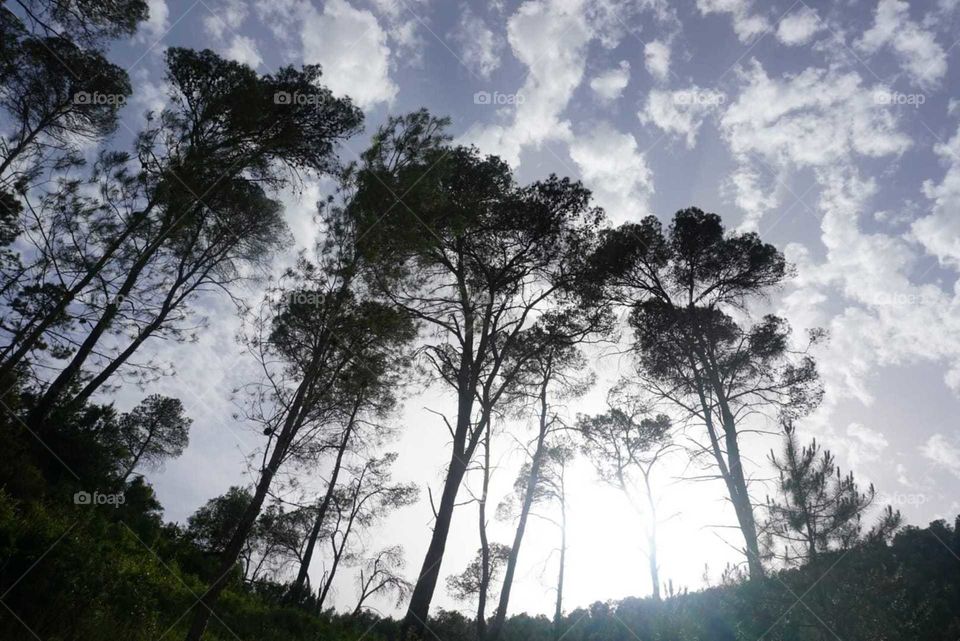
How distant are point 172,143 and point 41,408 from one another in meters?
7.15

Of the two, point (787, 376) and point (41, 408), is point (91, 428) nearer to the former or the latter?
point (41, 408)

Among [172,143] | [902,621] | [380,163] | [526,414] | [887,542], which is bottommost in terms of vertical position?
[902,621]

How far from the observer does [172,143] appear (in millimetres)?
11555

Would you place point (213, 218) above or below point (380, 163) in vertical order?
above

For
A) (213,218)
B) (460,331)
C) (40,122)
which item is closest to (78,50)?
(40,122)
